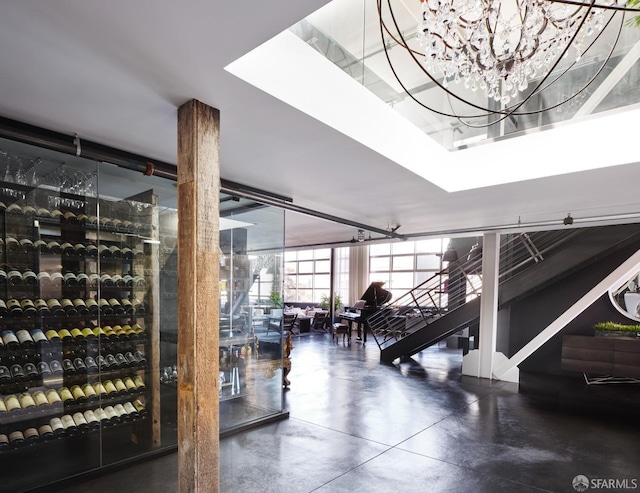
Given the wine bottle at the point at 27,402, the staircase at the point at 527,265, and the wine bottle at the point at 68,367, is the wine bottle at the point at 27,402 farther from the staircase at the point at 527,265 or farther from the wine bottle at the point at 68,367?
the staircase at the point at 527,265

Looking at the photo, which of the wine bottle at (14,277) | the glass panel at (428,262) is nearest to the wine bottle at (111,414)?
the wine bottle at (14,277)

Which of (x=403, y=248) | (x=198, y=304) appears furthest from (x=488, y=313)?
(x=403, y=248)

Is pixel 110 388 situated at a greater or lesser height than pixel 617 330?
greater

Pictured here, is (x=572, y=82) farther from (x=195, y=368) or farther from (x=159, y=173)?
(x=195, y=368)

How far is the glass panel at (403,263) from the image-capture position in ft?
47.7

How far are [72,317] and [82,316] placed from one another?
0.26 ft

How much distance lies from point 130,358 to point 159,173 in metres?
1.75

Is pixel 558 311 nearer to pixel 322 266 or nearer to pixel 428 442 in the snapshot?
pixel 428 442

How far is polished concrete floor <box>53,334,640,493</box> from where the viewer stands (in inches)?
132

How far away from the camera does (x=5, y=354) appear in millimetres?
2975

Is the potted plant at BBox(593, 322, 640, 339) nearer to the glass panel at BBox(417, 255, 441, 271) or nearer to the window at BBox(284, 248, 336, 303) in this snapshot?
the glass panel at BBox(417, 255, 441, 271)

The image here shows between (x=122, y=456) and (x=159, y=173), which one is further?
(x=122, y=456)

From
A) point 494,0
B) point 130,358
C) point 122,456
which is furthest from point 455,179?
point 122,456

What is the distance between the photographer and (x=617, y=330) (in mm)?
7074
